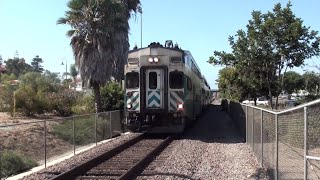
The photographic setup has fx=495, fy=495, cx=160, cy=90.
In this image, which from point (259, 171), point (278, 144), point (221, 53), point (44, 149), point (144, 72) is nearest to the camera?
point (278, 144)

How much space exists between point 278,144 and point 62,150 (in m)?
9.12

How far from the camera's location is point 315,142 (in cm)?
664

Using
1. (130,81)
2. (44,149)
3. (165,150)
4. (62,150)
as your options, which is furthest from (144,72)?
(44,149)

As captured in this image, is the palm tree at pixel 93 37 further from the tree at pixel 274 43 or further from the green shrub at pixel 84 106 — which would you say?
the tree at pixel 274 43

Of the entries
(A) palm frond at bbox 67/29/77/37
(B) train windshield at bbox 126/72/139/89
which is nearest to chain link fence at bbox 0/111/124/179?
(B) train windshield at bbox 126/72/139/89

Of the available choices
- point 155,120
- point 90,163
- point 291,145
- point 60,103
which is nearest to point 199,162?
point 90,163

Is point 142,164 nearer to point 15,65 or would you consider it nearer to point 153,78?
point 153,78

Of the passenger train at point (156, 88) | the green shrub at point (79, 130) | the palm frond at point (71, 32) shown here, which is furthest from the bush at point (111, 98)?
the green shrub at point (79, 130)

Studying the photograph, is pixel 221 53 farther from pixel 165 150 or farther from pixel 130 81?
pixel 165 150

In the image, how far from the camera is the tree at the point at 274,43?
2652cm

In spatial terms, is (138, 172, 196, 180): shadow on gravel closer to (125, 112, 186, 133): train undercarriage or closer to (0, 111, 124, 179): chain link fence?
(0, 111, 124, 179): chain link fence

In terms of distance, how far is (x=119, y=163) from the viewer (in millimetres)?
14703

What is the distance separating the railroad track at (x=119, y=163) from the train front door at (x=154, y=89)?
246 centimetres

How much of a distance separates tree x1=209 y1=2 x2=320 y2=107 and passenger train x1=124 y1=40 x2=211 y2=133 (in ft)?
20.5
